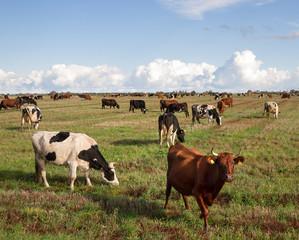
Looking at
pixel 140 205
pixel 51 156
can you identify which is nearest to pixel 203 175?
pixel 140 205

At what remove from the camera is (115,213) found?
6.08m

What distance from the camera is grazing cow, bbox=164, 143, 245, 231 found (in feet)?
16.4

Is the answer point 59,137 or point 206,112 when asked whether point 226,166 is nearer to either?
point 59,137

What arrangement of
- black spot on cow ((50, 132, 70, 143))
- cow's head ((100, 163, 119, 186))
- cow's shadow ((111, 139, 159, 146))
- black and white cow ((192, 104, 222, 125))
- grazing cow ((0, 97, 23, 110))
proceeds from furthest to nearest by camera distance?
grazing cow ((0, 97, 23, 110)) → black and white cow ((192, 104, 222, 125)) → cow's shadow ((111, 139, 159, 146)) → black spot on cow ((50, 132, 70, 143)) → cow's head ((100, 163, 119, 186))

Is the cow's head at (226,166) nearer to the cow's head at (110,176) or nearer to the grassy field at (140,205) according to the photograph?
the grassy field at (140,205)

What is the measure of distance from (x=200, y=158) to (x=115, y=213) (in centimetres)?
233

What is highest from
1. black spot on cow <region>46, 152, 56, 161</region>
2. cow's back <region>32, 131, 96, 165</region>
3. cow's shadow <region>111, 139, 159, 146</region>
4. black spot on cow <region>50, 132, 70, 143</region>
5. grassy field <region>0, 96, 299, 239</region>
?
black spot on cow <region>50, 132, 70, 143</region>

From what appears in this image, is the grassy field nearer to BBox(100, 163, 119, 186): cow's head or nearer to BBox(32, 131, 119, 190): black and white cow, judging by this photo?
BBox(100, 163, 119, 186): cow's head

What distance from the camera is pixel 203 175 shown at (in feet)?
17.7

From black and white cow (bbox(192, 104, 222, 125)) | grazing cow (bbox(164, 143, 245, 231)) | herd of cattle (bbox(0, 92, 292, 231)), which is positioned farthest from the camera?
black and white cow (bbox(192, 104, 222, 125))

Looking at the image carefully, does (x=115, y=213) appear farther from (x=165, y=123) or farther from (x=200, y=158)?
(x=165, y=123)

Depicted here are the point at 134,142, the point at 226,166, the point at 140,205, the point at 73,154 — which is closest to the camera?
the point at 226,166

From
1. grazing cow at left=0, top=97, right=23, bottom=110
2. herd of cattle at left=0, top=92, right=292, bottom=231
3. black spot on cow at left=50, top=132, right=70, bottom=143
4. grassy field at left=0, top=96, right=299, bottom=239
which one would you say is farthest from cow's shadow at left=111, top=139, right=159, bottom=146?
grazing cow at left=0, top=97, right=23, bottom=110

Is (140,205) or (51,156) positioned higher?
(51,156)
